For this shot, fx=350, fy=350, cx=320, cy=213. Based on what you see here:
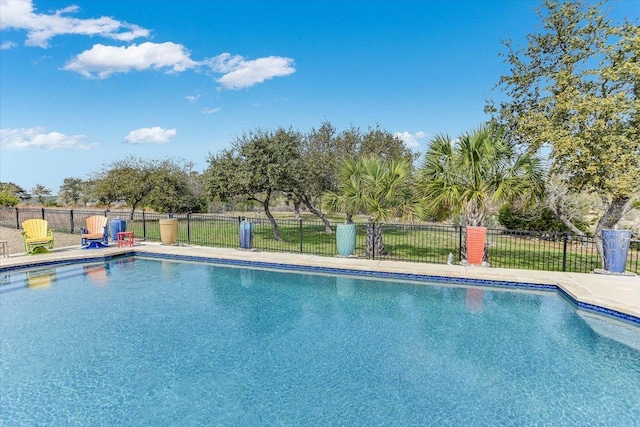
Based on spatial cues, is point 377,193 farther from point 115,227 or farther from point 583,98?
point 115,227

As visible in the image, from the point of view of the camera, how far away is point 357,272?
29.6ft

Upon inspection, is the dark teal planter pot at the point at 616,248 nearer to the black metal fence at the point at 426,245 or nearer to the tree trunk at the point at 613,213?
the black metal fence at the point at 426,245

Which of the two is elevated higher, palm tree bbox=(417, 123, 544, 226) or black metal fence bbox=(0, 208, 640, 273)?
palm tree bbox=(417, 123, 544, 226)

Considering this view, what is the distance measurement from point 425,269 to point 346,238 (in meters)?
2.41

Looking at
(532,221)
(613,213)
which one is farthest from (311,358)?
(532,221)

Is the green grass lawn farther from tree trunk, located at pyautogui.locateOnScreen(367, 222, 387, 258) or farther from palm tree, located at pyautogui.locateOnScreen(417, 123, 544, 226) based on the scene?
palm tree, located at pyautogui.locateOnScreen(417, 123, 544, 226)

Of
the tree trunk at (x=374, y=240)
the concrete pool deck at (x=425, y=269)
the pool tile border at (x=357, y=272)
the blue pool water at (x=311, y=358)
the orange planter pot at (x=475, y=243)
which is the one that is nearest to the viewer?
the blue pool water at (x=311, y=358)

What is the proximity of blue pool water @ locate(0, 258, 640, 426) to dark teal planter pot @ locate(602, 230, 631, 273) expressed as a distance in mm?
1856

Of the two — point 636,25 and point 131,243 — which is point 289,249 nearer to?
point 131,243

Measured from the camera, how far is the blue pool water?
352cm

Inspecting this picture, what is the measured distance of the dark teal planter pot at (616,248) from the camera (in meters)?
7.53

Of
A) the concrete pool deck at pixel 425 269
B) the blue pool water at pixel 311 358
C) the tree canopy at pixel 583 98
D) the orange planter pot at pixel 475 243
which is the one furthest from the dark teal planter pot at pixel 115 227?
the tree canopy at pixel 583 98

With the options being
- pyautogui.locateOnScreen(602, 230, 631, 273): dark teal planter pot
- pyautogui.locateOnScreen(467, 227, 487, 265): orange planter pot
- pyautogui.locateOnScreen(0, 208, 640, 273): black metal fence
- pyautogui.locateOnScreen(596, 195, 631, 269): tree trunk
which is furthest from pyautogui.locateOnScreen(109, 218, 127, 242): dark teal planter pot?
pyautogui.locateOnScreen(596, 195, 631, 269): tree trunk

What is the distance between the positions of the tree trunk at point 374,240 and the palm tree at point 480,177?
5.21ft
